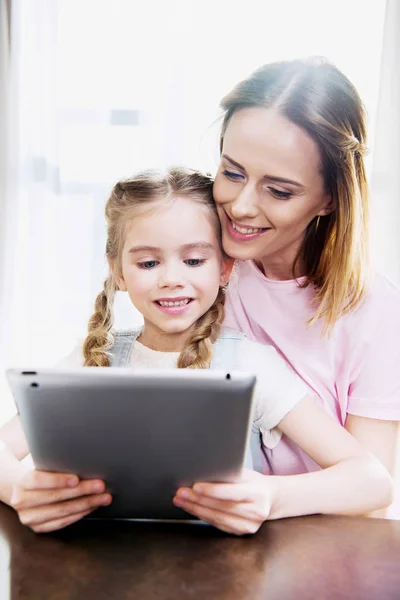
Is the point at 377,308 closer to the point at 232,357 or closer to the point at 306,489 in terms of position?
the point at 232,357

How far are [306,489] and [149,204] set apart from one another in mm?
587

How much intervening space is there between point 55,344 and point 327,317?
2186mm

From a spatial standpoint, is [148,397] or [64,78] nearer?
[148,397]

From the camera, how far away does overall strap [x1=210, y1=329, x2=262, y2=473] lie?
124cm

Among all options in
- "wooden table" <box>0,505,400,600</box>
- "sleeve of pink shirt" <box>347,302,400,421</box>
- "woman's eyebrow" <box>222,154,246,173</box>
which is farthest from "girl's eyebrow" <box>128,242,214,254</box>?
"wooden table" <box>0,505,400,600</box>

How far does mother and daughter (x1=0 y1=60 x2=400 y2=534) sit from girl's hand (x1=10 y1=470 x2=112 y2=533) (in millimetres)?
154

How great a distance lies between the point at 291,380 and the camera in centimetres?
122

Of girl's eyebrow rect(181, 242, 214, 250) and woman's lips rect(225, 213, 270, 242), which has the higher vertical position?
woman's lips rect(225, 213, 270, 242)

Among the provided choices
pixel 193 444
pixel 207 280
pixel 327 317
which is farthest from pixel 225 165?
pixel 193 444

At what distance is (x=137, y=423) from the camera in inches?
28.5

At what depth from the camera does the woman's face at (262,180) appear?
1214 millimetres

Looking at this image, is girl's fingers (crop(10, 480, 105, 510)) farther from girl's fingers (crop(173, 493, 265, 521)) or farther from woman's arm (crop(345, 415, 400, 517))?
woman's arm (crop(345, 415, 400, 517))

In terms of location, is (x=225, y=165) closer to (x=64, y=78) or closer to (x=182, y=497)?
(x=182, y=497)

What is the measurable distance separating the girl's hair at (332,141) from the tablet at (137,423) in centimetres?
63
